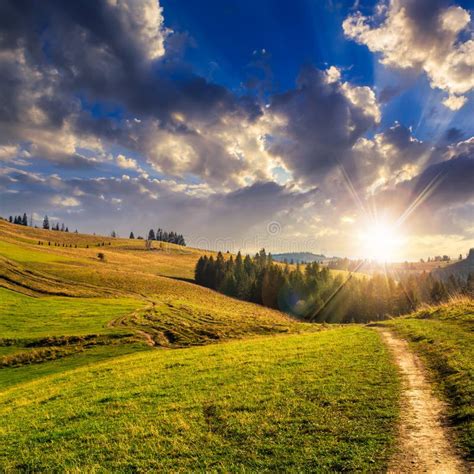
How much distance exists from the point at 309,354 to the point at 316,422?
950 cm

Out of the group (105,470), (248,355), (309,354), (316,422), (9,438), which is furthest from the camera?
(248,355)

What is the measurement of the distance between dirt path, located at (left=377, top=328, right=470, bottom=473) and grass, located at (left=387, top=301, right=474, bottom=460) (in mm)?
388

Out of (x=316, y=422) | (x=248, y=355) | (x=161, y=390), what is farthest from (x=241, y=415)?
(x=248, y=355)

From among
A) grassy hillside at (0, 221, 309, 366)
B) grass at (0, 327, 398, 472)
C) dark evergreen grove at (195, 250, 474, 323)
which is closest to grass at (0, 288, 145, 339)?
grassy hillside at (0, 221, 309, 366)

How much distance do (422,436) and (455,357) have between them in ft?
23.7

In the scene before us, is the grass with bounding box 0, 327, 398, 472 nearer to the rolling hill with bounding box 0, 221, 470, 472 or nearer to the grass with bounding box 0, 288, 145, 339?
the rolling hill with bounding box 0, 221, 470, 472

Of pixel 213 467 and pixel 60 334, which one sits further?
pixel 60 334

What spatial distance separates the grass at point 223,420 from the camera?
7.72m

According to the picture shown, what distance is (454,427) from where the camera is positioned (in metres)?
8.07

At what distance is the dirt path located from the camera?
264 inches

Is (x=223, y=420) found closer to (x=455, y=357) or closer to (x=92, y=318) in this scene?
(x=455, y=357)

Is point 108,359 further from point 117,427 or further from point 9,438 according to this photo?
point 117,427

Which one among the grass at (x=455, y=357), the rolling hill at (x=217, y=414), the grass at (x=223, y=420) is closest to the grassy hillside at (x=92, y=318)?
the rolling hill at (x=217, y=414)

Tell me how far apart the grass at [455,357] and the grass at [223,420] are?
1681 mm
